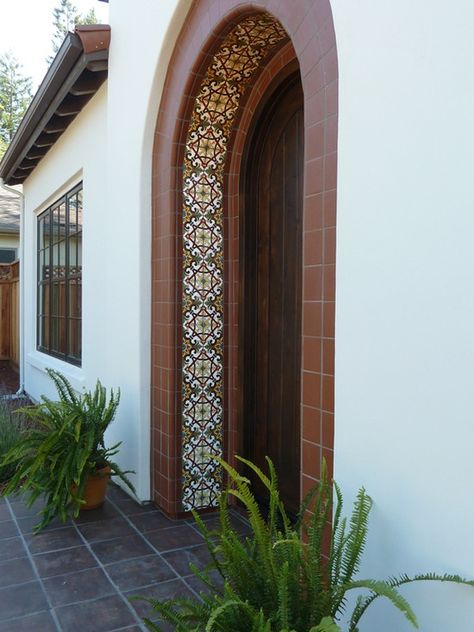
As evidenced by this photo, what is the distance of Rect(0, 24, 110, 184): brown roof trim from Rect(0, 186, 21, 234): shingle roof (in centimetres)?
698

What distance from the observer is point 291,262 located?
3.68 meters

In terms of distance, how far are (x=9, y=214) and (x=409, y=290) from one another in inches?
596

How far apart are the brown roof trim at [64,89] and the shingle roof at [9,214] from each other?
6984 millimetres

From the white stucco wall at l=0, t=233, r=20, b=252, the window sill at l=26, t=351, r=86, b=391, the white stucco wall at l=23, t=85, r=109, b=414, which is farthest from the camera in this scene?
the white stucco wall at l=0, t=233, r=20, b=252

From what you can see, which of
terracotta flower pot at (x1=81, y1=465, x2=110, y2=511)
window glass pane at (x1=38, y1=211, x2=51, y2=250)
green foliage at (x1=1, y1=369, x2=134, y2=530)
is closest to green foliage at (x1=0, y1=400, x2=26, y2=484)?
green foliage at (x1=1, y1=369, x2=134, y2=530)

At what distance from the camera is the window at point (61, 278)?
6.48m

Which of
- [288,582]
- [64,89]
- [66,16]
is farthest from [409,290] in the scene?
[66,16]

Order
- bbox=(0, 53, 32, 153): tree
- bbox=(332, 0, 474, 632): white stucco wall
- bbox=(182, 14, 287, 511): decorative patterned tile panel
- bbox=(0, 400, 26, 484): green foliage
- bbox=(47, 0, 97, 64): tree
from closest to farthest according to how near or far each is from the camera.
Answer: bbox=(332, 0, 474, 632): white stucco wall, bbox=(182, 14, 287, 511): decorative patterned tile panel, bbox=(0, 400, 26, 484): green foliage, bbox=(0, 53, 32, 153): tree, bbox=(47, 0, 97, 64): tree

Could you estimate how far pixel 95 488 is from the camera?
4.09 metres

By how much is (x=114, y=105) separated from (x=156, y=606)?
4015mm

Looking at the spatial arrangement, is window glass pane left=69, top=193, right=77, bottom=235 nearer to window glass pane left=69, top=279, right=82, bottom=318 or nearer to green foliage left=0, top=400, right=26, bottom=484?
window glass pane left=69, top=279, right=82, bottom=318

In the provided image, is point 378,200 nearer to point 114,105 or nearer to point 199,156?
Answer: point 199,156

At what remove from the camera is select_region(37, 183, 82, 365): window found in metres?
6.48

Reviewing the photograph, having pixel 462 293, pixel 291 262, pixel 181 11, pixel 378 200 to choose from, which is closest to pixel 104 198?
pixel 181 11
